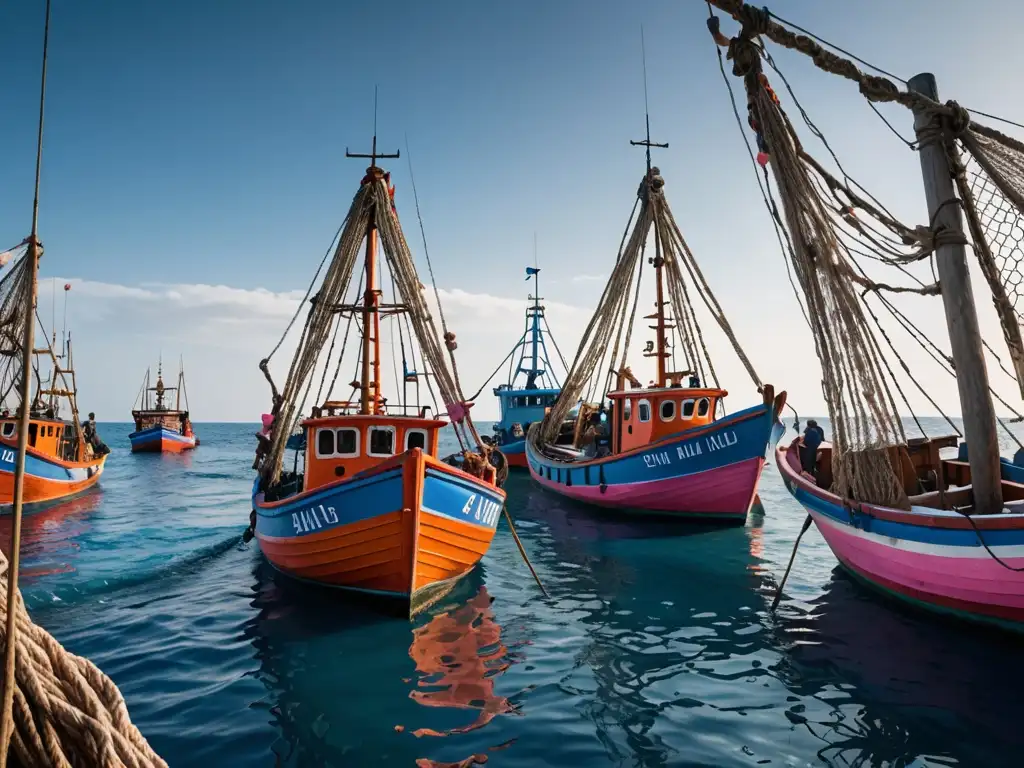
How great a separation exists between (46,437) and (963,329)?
2909cm

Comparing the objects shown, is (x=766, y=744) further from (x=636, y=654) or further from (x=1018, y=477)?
(x=1018, y=477)

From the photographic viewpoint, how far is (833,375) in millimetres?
8328

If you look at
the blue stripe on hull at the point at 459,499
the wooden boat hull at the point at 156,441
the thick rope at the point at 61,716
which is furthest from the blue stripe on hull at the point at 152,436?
the thick rope at the point at 61,716

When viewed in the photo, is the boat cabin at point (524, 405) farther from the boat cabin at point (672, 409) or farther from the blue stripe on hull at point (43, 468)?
the blue stripe on hull at point (43, 468)

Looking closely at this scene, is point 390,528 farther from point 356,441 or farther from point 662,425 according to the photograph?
point 662,425

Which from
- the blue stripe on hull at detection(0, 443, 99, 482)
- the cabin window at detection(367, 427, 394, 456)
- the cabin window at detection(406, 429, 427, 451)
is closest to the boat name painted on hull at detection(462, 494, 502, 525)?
the cabin window at detection(406, 429, 427, 451)

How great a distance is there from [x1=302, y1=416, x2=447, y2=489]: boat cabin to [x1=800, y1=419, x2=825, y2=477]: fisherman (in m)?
8.45

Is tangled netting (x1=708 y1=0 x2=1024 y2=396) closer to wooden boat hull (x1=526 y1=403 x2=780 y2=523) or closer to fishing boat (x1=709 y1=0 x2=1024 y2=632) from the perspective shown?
fishing boat (x1=709 y1=0 x2=1024 y2=632)

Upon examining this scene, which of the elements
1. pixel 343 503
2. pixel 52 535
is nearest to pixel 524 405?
pixel 52 535

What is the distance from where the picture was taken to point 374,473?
8.84 m

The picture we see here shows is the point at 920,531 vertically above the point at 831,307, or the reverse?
the point at 831,307

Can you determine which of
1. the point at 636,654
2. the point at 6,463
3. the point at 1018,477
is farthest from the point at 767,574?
the point at 6,463

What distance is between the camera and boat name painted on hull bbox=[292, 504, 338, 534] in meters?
9.24

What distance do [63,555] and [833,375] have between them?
1677cm
